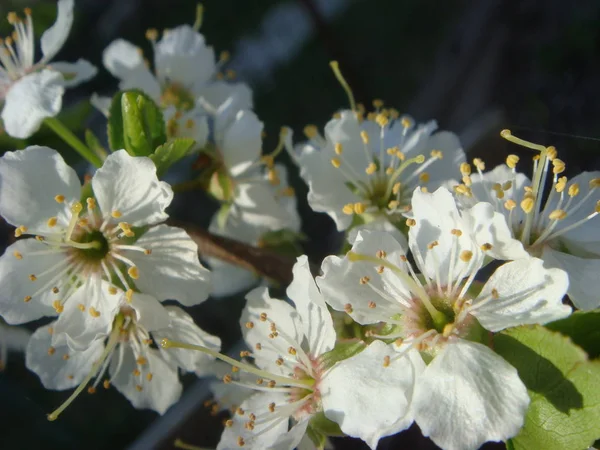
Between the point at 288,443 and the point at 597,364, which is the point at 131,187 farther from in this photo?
the point at 597,364

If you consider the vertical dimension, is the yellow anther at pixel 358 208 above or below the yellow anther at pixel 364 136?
below

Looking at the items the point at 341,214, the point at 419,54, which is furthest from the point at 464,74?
the point at 341,214

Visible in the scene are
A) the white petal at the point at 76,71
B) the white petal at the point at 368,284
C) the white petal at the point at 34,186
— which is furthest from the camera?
the white petal at the point at 76,71

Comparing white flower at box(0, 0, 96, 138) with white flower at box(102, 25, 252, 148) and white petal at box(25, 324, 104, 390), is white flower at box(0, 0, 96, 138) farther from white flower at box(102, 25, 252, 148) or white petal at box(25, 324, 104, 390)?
white petal at box(25, 324, 104, 390)

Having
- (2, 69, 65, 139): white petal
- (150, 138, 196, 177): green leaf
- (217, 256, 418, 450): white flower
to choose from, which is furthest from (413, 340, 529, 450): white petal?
(2, 69, 65, 139): white petal

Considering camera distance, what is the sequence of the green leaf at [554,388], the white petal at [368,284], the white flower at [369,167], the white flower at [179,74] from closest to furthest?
the green leaf at [554,388] → the white petal at [368,284] → the white flower at [369,167] → the white flower at [179,74]

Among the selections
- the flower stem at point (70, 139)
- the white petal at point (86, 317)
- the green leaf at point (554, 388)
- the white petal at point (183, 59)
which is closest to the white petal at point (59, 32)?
the flower stem at point (70, 139)

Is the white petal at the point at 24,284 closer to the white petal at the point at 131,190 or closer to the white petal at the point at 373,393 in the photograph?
the white petal at the point at 131,190
